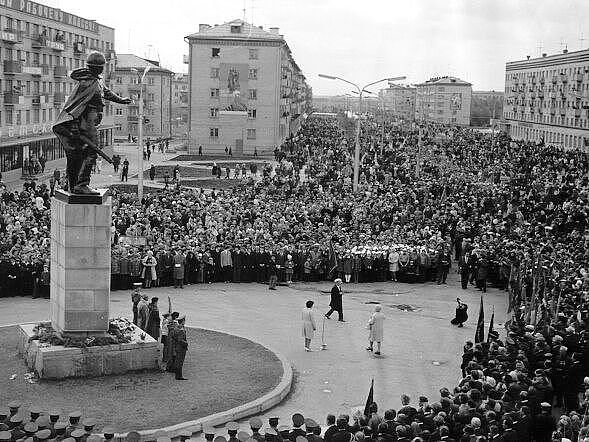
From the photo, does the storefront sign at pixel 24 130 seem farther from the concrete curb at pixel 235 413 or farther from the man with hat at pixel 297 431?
the man with hat at pixel 297 431

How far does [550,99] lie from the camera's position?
290 feet

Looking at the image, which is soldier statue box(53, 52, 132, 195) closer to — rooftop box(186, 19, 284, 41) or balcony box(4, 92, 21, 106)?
balcony box(4, 92, 21, 106)

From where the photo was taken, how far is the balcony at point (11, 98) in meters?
56.5

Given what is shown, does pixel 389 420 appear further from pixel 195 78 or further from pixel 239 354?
pixel 195 78

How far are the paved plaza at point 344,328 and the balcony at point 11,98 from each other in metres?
35.3

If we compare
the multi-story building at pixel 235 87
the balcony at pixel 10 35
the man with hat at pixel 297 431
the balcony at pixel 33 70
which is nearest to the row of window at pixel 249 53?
the multi-story building at pixel 235 87

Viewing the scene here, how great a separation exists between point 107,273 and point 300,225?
16745mm

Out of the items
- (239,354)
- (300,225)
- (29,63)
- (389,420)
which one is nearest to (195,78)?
(29,63)

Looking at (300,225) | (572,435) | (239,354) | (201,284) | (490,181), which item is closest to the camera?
(572,435)

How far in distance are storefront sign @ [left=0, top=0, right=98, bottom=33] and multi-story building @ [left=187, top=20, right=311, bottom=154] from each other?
30.3 feet

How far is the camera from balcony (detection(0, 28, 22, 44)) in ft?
183

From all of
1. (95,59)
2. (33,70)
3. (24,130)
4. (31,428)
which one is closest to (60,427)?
(31,428)

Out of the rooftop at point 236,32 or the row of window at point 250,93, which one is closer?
the rooftop at point 236,32

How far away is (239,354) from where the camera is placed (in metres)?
18.3
